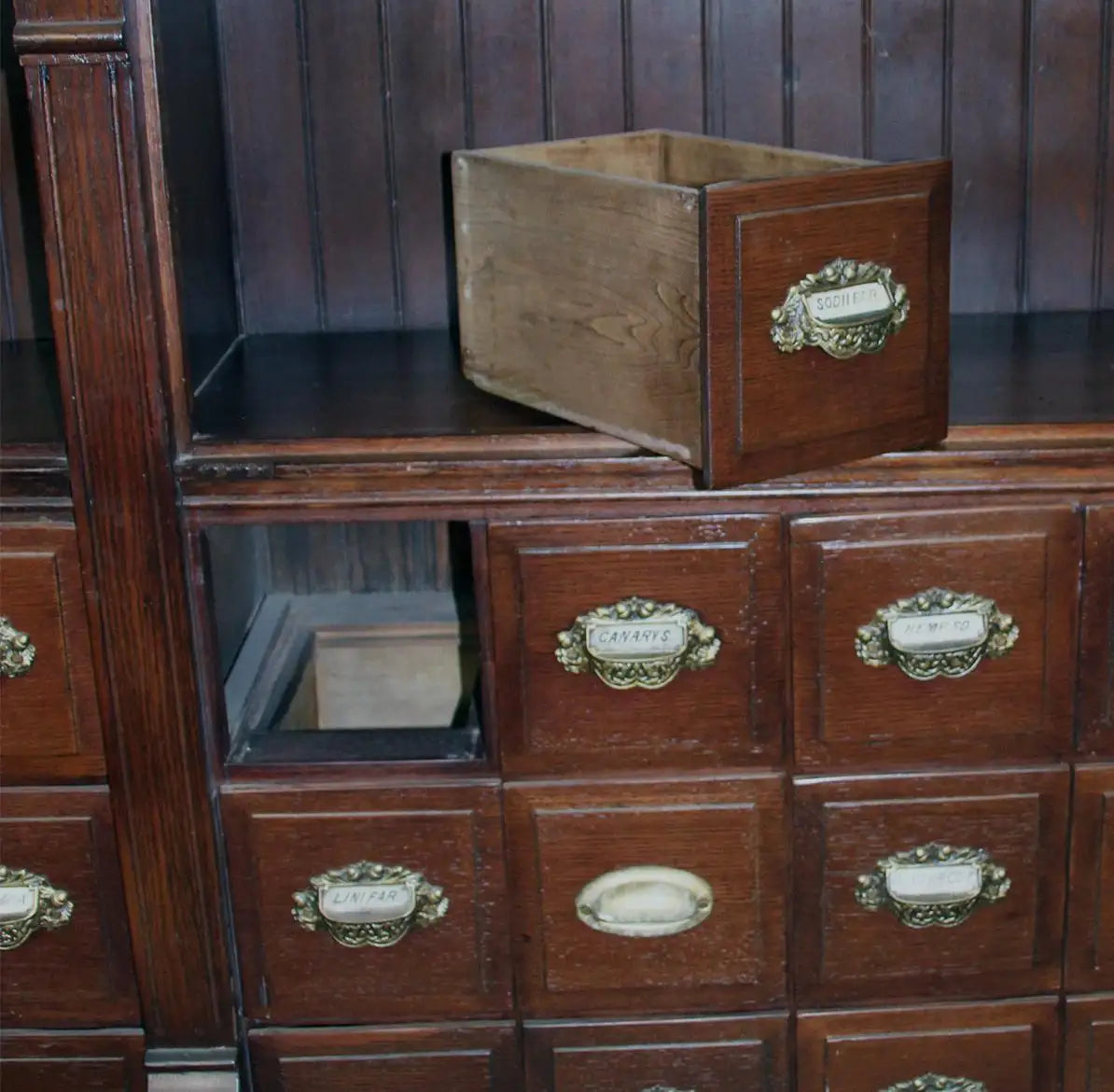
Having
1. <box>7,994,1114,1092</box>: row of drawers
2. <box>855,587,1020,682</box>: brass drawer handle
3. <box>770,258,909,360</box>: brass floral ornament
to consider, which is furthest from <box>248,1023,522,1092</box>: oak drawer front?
<box>770,258,909,360</box>: brass floral ornament

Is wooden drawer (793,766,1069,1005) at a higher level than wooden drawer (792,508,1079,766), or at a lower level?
lower

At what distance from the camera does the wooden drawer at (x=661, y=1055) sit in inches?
57.4

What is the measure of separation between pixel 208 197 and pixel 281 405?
0.26 metres

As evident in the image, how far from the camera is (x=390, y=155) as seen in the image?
1729 millimetres

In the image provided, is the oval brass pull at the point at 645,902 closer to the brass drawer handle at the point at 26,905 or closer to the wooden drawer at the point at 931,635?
the wooden drawer at the point at 931,635

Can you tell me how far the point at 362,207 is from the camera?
175 cm

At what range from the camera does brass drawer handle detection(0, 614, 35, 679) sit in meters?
1.36

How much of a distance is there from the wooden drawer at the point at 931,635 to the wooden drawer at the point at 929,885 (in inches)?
1.3

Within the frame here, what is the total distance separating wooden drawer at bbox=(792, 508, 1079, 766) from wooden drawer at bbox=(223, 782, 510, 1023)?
0.29 metres

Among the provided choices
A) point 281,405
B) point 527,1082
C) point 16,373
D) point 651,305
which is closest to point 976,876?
point 527,1082

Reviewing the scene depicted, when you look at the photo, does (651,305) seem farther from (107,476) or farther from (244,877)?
(244,877)

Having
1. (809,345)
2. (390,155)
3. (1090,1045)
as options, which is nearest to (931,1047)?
(1090,1045)

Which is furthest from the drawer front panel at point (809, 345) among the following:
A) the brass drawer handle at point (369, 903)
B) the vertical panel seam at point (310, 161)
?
the vertical panel seam at point (310, 161)

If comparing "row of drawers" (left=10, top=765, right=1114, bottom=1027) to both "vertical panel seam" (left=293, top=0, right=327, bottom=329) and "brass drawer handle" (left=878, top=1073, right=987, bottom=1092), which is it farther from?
"vertical panel seam" (left=293, top=0, right=327, bottom=329)
